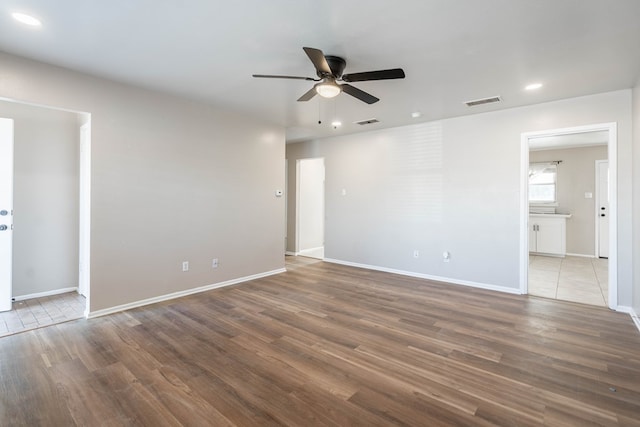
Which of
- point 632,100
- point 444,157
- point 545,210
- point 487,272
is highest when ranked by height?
point 632,100

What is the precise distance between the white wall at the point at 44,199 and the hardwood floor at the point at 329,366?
4.54ft

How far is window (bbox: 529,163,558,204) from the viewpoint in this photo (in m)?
7.30

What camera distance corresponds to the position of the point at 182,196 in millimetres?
4074

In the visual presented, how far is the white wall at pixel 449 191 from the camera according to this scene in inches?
150

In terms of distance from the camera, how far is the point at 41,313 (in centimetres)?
339

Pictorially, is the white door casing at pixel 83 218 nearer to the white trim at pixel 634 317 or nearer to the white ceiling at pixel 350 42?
the white ceiling at pixel 350 42

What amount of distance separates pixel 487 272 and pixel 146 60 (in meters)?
5.04

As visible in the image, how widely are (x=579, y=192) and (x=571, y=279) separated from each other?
3.12 metres

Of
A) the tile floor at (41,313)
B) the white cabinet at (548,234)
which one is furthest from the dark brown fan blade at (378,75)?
the white cabinet at (548,234)

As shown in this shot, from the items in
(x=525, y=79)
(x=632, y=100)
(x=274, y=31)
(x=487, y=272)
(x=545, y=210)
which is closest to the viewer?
(x=274, y=31)

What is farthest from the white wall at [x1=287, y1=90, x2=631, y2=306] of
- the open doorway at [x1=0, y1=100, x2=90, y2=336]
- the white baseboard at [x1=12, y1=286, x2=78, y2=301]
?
the white baseboard at [x1=12, y1=286, x2=78, y2=301]

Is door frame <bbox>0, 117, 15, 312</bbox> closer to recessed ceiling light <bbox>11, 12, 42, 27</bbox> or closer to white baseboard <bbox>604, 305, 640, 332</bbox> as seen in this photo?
recessed ceiling light <bbox>11, 12, 42, 27</bbox>

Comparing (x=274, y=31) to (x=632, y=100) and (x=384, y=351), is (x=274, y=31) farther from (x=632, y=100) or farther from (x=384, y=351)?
(x=632, y=100)

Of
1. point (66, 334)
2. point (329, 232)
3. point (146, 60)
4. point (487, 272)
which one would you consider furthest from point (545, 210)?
point (66, 334)
